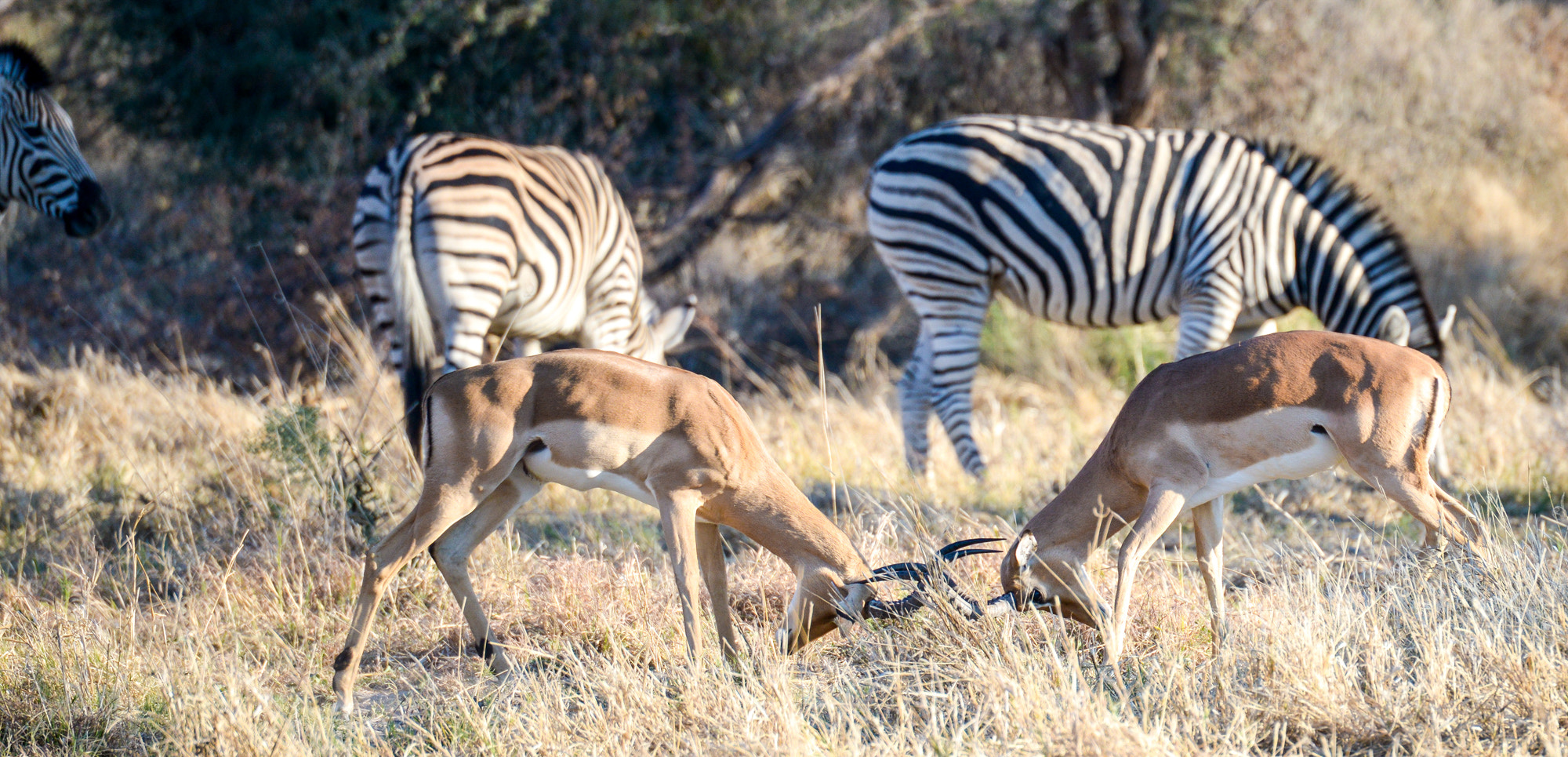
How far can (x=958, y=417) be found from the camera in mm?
7637

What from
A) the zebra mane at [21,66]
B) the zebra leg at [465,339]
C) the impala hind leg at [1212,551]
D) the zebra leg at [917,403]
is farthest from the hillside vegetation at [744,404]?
the zebra mane at [21,66]

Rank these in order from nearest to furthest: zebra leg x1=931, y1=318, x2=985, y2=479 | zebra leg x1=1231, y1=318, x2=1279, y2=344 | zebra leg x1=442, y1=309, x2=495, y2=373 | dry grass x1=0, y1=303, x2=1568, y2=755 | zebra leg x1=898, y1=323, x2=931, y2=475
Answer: dry grass x1=0, y1=303, x2=1568, y2=755
zebra leg x1=442, y1=309, x2=495, y2=373
zebra leg x1=1231, y1=318, x2=1279, y2=344
zebra leg x1=931, y1=318, x2=985, y2=479
zebra leg x1=898, y1=323, x2=931, y2=475

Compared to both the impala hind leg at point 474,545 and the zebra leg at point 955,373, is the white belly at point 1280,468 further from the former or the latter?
the zebra leg at point 955,373

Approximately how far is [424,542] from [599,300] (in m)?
3.93

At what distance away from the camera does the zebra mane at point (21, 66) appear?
6.61 m

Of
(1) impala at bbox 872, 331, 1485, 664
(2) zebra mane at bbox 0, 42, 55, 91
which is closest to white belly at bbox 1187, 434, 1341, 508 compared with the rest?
(1) impala at bbox 872, 331, 1485, 664

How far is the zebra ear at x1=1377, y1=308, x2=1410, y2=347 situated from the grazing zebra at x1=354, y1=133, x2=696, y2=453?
13.2ft

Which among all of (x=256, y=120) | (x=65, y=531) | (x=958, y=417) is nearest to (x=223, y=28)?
(x=256, y=120)

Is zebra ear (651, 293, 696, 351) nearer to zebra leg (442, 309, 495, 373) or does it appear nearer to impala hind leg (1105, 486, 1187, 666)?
zebra leg (442, 309, 495, 373)

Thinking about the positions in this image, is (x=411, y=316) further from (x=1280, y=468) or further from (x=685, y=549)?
(x=1280, y=468)

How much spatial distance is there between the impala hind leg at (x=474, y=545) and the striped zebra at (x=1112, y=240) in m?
3.85

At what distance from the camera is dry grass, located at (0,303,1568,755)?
342cm

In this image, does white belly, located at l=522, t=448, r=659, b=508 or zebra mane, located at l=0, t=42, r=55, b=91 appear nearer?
white belly, located at l=522, t=448, r=659, b=508

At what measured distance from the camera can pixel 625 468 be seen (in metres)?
4.00
